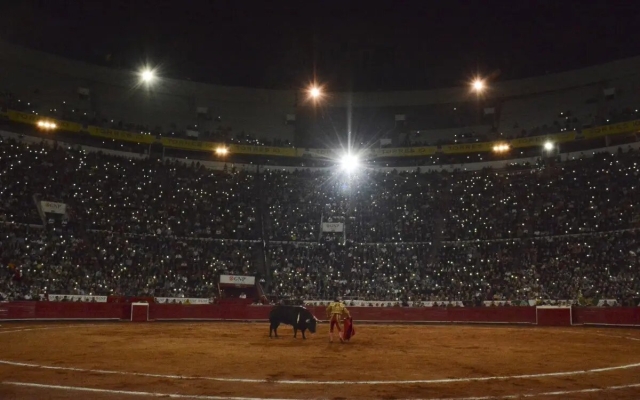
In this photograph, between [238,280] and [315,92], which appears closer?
[238,280]

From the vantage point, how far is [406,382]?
11.2 meters

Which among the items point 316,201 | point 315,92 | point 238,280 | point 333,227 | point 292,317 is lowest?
point 292,317

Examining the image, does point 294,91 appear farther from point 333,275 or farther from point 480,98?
point 333,275

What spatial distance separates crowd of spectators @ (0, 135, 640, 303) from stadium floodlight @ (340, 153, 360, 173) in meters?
1.45

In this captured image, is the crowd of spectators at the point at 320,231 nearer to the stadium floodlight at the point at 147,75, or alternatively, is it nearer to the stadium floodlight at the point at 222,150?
the stadium floodlight at the point at 222,150

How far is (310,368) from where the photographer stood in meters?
13.2

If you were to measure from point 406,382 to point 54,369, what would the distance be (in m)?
7.64

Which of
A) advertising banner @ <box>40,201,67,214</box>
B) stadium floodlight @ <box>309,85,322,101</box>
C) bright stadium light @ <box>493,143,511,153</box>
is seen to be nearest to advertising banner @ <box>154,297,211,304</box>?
advertising banner @ <box>40,201,67,214</box>

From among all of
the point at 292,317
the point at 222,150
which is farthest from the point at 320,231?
the point at 292,317

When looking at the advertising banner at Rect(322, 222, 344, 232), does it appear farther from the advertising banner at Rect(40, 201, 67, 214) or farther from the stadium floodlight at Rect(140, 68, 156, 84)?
the stadium floodlight at Rect(140, 68, 156, 84)

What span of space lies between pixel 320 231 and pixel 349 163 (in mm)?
7201

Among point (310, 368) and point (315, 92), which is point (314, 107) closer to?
point (315, 92)

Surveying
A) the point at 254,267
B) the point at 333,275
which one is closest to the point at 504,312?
the point at 333,275

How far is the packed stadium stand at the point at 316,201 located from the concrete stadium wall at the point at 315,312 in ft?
7.78
